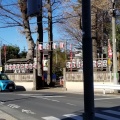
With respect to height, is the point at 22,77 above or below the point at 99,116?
above

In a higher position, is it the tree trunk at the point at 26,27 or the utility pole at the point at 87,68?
the tree trunk at the point at 26,27

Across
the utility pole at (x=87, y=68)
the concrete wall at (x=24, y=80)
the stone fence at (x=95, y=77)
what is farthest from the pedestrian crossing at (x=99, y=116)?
the concrete wall at (x=24, y=80)

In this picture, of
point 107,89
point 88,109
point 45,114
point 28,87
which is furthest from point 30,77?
point 88,109

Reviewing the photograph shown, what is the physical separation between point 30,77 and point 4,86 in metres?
6.32

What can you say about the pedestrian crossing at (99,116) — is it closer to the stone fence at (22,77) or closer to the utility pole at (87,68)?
the utility pole at (87,68)

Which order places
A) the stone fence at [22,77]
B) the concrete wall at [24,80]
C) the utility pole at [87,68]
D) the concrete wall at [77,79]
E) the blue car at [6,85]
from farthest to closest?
the stone fence at [22,77] → the concrete wall at [24,80] → the blue car at [6,85] → the concrete wall at [77,79] → the utility pole at [87,68]

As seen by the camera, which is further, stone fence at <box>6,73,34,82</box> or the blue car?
stone fence at <box>6,73,34,82</box>

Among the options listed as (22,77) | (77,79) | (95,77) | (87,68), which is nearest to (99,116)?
(87,68)

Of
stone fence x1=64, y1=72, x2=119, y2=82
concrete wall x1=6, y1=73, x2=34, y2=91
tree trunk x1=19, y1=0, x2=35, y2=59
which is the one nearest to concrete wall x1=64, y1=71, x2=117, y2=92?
stone fence x1=64, y1=72, x2=119, y2=82

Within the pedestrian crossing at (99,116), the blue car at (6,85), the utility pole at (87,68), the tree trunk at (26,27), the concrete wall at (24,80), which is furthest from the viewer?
the tree trunk at (26,27)

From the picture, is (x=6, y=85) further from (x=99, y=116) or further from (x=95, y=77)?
(x=99, y=116)

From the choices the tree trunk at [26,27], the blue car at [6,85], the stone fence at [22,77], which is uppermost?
the tree trunk at [26,27]

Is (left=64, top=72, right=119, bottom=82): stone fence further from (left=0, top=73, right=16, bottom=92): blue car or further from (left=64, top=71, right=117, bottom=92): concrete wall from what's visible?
(left=0, top=73, right=16, bottom=92): blue car

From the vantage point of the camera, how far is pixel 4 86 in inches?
1277
